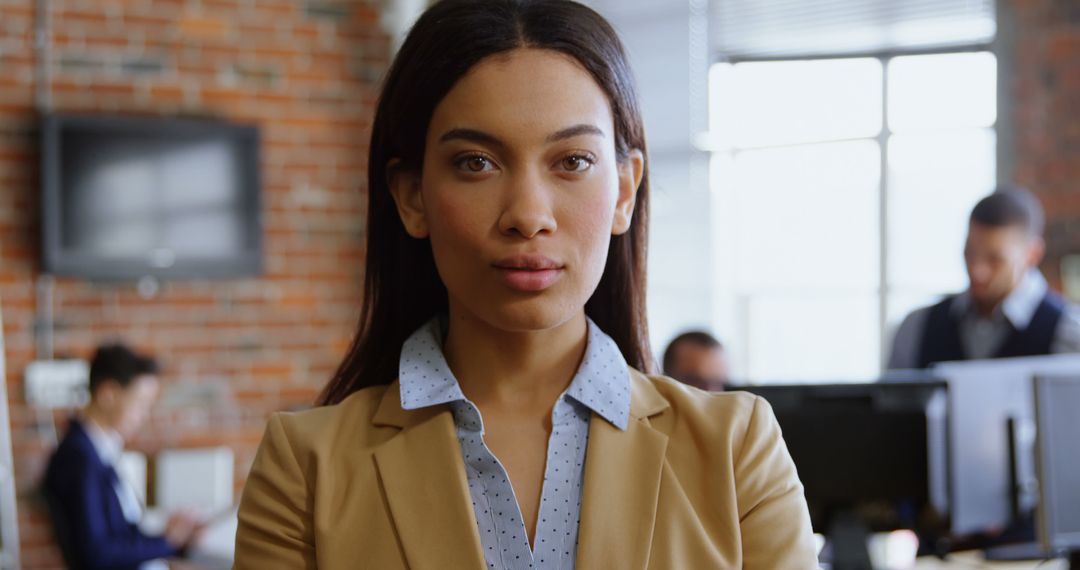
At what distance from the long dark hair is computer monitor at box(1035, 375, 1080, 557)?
5.24 ft

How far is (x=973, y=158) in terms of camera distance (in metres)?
4.54

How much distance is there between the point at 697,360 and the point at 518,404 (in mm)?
2011

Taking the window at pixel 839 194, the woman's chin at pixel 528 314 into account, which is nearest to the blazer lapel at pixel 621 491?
the woman's chin at pixel 528 314

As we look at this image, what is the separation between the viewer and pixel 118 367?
371 cm

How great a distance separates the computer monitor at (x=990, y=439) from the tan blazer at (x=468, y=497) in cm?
Answer: 181

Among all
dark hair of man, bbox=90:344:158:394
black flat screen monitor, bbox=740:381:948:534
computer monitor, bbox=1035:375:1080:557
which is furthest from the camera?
dark hair of man, bbox=90:344:158:394

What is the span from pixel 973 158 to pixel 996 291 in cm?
126

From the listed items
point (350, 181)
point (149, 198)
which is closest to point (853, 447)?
point (350, 181)

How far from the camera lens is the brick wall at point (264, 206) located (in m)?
4.26

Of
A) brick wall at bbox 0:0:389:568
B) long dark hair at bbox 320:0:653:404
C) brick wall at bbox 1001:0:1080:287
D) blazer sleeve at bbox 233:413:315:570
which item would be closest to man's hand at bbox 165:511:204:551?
brick wall at bbox 0:0:389:568

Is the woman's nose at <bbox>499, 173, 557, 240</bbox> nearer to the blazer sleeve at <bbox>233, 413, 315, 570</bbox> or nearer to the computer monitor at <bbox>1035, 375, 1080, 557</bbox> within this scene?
the blazer sleeve at <bbox>233, 413, 315, 570</bbox>

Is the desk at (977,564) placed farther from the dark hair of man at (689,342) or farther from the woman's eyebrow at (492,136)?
the woman's eyebrow at (492,136)

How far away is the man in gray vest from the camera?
3.37m

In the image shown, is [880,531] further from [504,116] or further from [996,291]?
[504,116]
